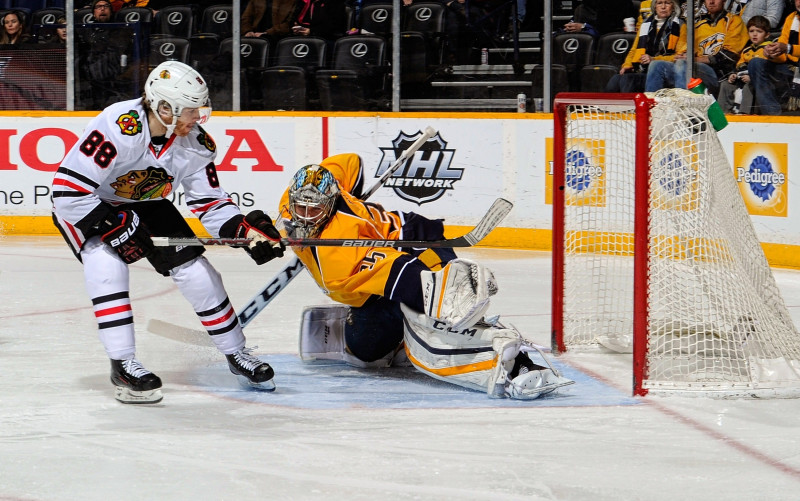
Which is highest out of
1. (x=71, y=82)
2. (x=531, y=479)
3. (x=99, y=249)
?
(x=71, y=82)

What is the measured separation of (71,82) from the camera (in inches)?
299

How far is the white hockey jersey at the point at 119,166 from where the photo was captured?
10.8 ft

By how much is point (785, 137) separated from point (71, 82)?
459 cm

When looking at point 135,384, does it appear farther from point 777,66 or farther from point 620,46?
point 620,46

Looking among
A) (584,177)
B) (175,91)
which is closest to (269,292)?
(175,91)

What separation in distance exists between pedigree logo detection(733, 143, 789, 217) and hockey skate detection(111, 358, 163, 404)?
12.9ft

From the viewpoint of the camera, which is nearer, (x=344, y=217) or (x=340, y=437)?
Result: (x=340, y=437)

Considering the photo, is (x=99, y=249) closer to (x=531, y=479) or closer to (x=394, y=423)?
(x=394, y=423)

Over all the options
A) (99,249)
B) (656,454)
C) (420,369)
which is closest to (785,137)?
(420,369)

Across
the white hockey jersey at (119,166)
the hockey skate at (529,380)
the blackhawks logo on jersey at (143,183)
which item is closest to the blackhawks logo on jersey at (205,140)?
the white hockey jersey at (119,166)

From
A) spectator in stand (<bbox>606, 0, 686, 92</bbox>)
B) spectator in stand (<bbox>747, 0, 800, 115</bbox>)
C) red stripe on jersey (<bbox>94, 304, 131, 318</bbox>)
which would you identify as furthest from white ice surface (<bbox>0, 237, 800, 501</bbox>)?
spectator in stand (<bbox>606, 0, 686, 92</bbox>)

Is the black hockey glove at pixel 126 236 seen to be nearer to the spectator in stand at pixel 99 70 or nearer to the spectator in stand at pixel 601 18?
the spectator in stand at pixel 601 18

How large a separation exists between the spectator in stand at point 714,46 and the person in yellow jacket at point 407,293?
3178 millimetres

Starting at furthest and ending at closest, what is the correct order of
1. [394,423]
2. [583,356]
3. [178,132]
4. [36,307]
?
[36,307], [583,356], [178,132], [394,423]
